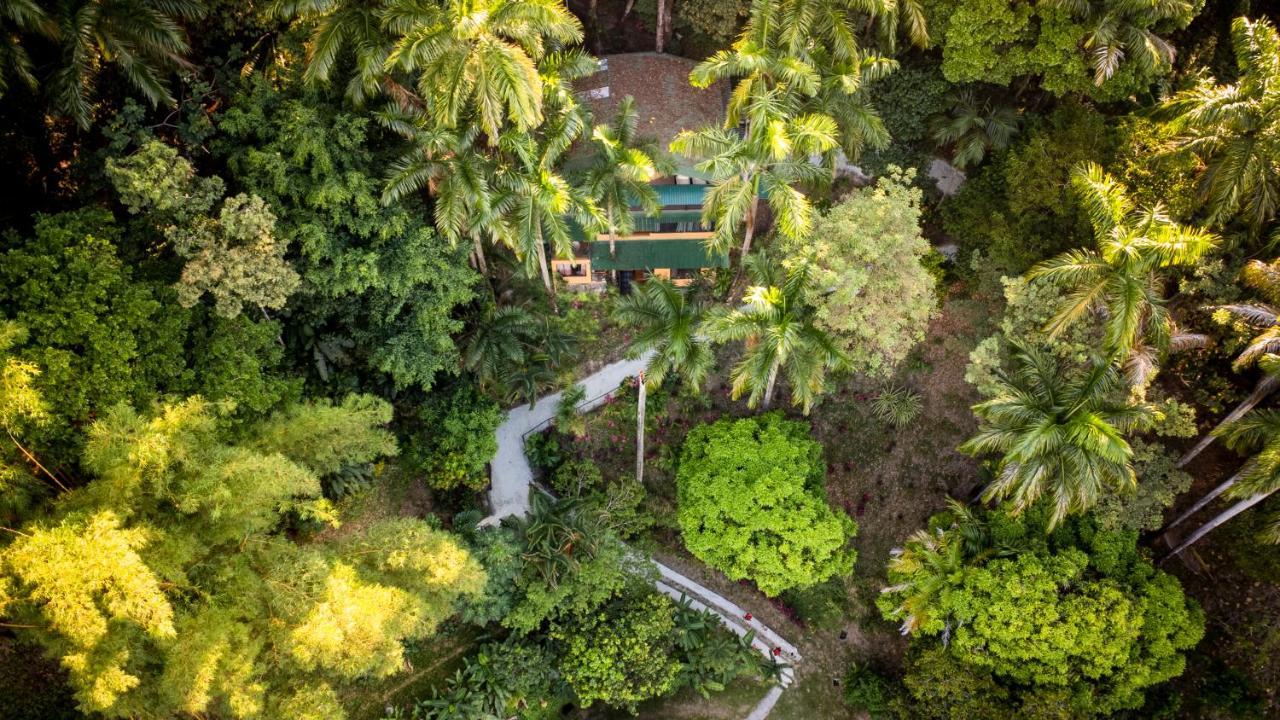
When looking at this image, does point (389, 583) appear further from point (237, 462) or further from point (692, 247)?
point (692, 247)

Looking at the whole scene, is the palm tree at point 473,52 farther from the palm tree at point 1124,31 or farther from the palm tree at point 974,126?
the palm tree at point 1124,31

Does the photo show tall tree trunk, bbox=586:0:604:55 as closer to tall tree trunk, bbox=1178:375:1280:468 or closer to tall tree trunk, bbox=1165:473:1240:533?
tall tree trunk, bbox=1178:375:1280:468

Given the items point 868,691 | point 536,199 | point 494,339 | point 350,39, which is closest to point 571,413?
point 494,339

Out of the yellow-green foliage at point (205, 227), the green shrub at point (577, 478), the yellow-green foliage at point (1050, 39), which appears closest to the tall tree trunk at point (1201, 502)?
the yellow-green foliage at point (1050, 39)

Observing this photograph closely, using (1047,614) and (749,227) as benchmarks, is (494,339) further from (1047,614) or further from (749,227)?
(1047,614)

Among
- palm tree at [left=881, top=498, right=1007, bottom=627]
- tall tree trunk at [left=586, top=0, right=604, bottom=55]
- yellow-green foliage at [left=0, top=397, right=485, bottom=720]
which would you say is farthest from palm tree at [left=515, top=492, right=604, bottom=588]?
tall tree trunk at [left=586, top=0, right=604, bottom=55]

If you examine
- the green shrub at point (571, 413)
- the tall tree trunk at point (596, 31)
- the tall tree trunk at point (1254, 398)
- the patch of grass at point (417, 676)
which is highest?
the tall tree trunk at point (596, 31)

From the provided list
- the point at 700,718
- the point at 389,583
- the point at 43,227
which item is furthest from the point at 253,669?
the point at 700,718
